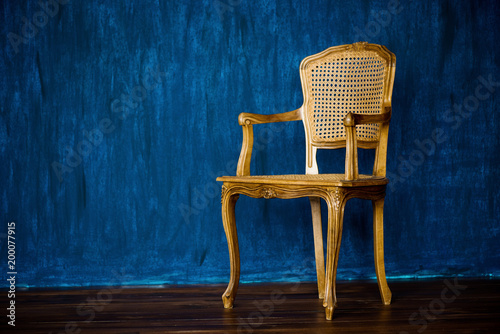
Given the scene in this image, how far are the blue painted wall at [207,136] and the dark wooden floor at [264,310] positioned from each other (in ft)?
0.68

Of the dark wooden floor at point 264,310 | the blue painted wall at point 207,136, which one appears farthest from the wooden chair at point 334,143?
the blue painted wall at point 207,136

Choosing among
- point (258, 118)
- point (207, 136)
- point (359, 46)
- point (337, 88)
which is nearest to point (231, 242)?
point (258, 118)

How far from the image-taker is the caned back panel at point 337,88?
2.23 meters

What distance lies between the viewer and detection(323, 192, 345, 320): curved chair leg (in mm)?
1750

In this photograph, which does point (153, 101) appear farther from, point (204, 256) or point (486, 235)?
point (486, 235)

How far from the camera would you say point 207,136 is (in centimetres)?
264

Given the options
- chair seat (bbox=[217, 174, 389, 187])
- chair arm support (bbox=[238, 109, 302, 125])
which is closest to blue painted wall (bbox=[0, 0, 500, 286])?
chair arm support (bbox=[238, 109, 302, 125])

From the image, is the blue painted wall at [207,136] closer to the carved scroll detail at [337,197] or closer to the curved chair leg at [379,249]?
the curved chair leg at [379,249]

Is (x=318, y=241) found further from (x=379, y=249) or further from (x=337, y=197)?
(x=337, y=197)

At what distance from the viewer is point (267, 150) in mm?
2656

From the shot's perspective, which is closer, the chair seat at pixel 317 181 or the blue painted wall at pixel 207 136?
the chair seat at pixel 317 181

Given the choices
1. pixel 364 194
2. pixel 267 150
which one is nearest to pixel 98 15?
pixel 267 150

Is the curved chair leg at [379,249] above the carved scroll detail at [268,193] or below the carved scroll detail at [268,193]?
below

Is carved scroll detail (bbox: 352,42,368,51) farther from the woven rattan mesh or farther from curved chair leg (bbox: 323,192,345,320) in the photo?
curved chair leg (bbox: 323,192,345,320)
